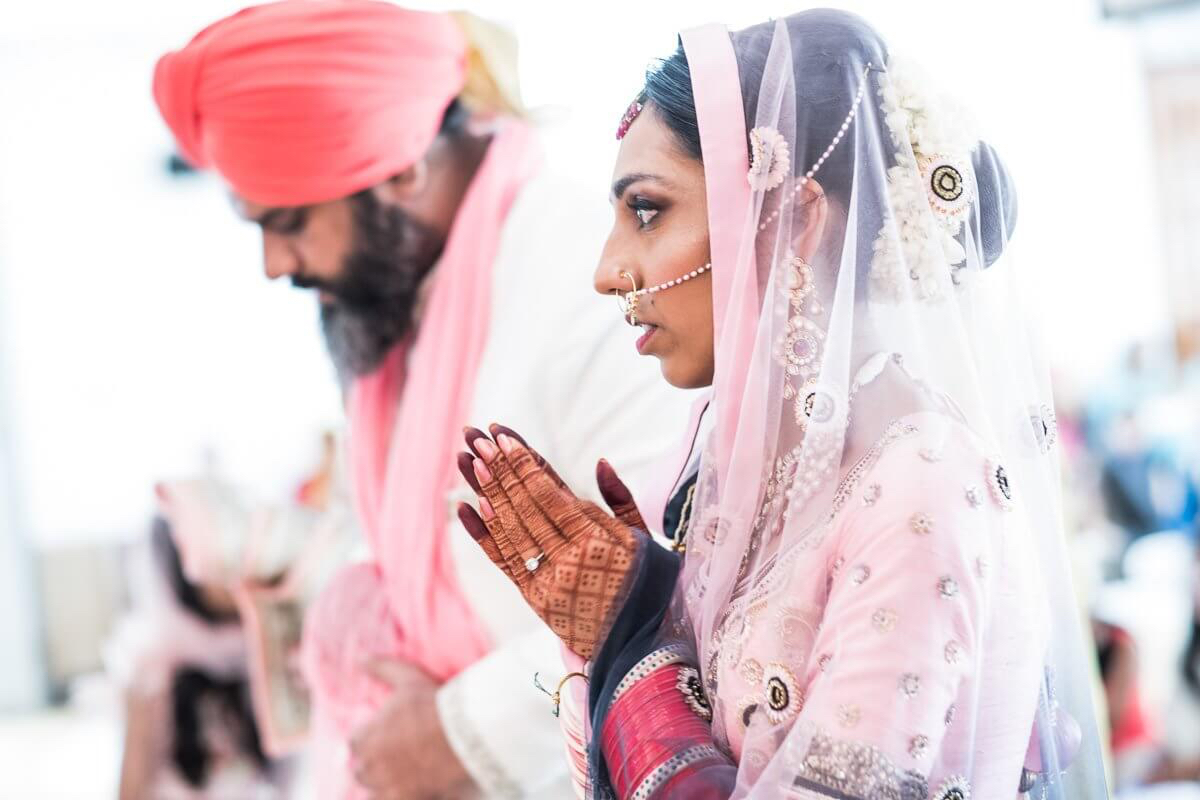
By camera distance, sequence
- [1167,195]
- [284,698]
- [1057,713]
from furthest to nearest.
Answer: [1167,195]
[284,698]
[1057,713]

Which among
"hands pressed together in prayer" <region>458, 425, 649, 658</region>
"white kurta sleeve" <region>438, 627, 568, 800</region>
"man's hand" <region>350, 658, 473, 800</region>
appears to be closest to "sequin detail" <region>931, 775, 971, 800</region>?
"hands pressed together in prayer" <region>458, 425, 649, 658</region>

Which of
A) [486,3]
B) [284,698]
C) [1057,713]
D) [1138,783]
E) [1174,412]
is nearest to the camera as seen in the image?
[1057,713]

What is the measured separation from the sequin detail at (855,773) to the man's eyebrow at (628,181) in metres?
0.48

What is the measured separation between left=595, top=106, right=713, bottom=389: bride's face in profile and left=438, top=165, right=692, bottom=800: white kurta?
35 centimetres

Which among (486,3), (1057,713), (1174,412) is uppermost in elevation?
(486,3)

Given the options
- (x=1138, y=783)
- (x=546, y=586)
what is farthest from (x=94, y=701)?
(x=546, y=586)

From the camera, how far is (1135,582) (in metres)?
4.18

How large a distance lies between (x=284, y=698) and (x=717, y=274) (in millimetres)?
1514

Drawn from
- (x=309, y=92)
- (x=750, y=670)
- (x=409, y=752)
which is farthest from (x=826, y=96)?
(x=409, y=752)

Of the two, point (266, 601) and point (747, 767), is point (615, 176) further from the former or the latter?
point (266, 601)

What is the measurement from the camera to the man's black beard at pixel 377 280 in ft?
5.31

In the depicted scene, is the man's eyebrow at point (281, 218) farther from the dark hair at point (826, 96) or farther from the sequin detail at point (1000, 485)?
the sequin detail at point (1000, 485)

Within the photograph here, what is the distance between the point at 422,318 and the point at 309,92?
35 cm

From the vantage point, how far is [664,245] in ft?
3.37
